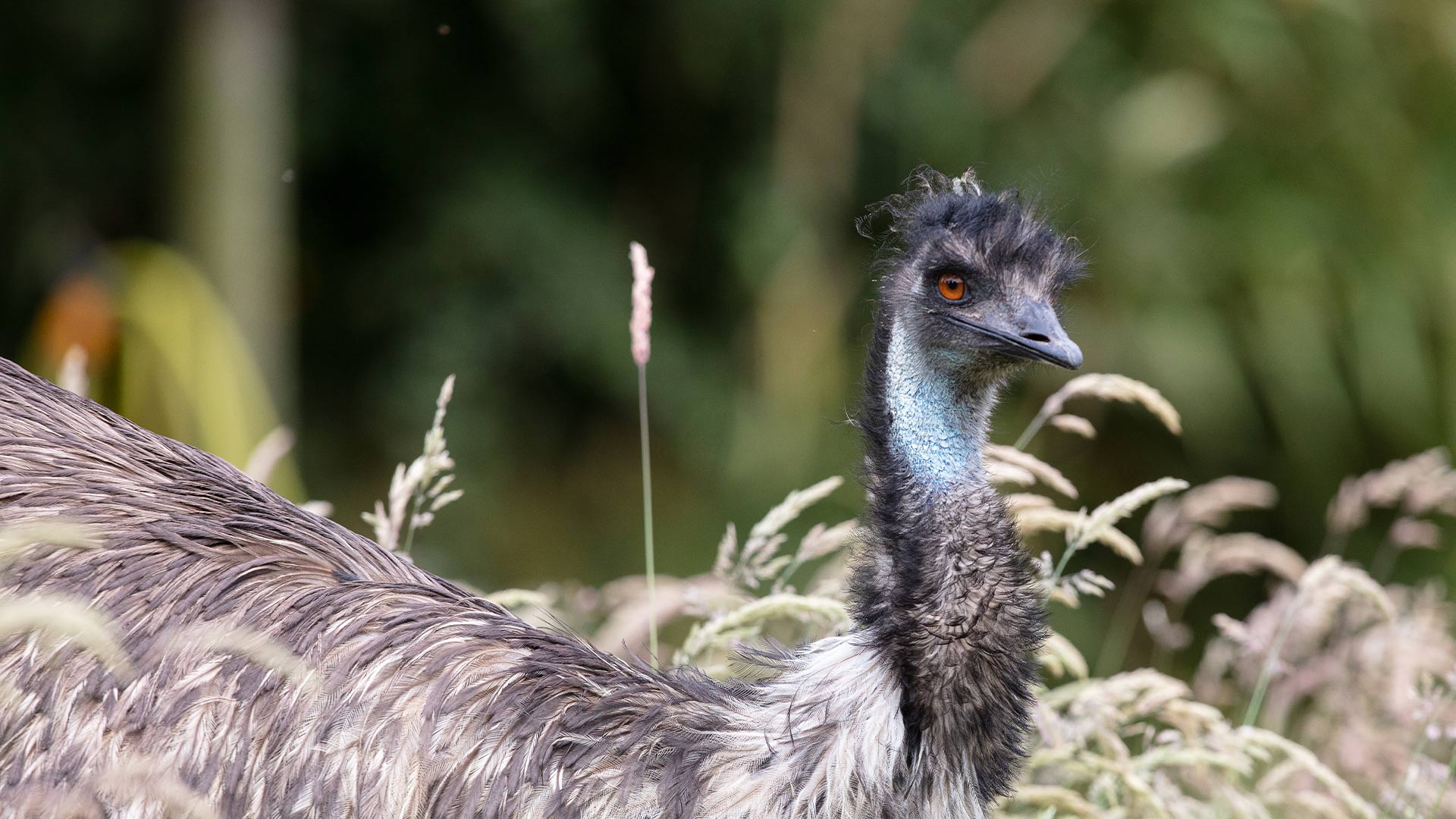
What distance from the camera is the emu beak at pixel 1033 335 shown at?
2342 millimetres

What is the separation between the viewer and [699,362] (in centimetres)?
712

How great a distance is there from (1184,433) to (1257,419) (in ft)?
1.25

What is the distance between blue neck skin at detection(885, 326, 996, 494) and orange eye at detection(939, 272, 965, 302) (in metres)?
0.09

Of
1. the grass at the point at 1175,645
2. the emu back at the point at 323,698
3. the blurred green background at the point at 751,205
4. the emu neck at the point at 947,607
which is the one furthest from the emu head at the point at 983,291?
the blurred green background at the point at 751,205

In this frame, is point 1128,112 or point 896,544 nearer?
point 896,544

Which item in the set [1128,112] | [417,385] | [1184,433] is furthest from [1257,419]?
[417,385]

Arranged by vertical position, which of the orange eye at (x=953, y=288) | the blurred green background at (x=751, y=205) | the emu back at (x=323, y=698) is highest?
the blurred green background at (x=751, y=205)

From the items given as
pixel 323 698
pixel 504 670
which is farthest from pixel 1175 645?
pixel 323 698

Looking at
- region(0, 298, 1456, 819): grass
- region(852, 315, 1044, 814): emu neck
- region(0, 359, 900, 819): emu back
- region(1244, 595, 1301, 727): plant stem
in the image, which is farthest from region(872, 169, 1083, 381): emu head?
region(1244, 595, 1301, 727): plant stem

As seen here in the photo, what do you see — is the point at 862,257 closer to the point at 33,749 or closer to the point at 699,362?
the point at 699,362

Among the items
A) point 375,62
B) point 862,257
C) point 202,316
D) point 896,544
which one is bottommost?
point 896,544

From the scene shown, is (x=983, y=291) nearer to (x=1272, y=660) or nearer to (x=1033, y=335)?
(x=1033, y=335)

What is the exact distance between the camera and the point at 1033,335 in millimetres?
2391

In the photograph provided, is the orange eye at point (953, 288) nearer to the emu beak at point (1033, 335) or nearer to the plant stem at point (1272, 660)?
the emu beak at point (1033, 335)
